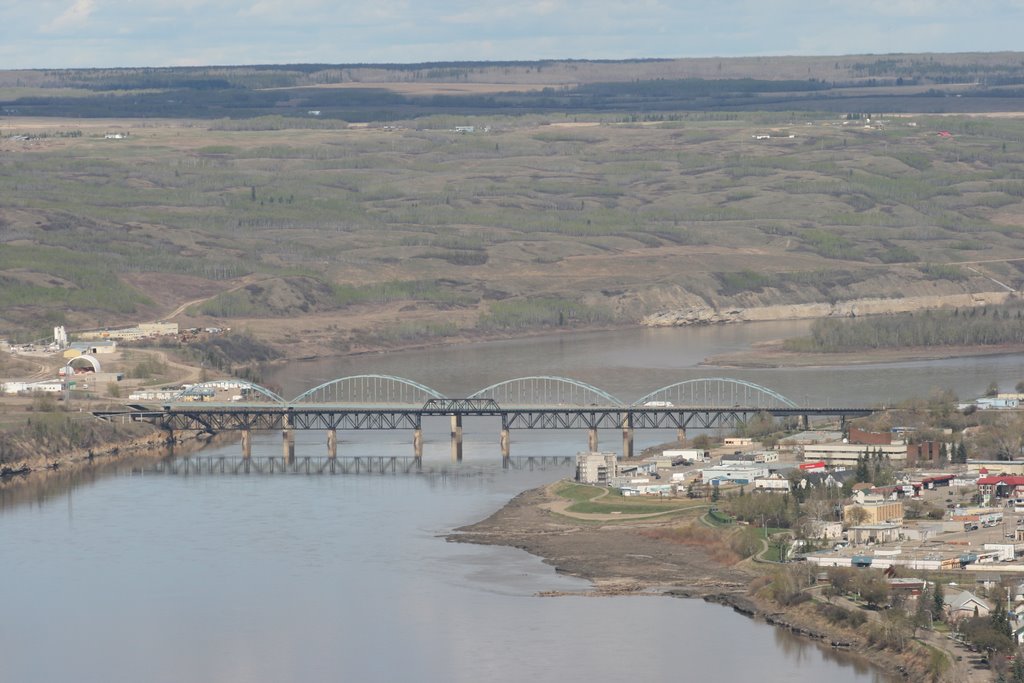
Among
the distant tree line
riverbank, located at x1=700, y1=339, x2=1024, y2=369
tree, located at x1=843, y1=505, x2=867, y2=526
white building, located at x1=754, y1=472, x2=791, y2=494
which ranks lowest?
tree, located at x1=843, y1=505, x2=867, y2=526

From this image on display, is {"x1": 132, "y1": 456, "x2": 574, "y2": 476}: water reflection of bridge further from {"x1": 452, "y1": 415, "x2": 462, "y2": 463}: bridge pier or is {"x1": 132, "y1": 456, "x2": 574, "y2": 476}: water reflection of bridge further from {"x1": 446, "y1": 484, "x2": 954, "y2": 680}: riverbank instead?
{"x1": 446, "y1": 484, "x2": 954, "y2": 680}: riverbank

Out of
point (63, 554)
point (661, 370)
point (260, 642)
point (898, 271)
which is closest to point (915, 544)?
point (260, 642)

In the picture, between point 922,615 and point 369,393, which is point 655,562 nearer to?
point 922,615

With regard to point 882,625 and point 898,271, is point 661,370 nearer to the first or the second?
point 898,271

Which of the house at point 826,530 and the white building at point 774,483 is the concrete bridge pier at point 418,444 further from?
the house at point 826,530

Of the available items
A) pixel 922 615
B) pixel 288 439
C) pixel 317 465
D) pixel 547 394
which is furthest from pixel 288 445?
pixel 922 615

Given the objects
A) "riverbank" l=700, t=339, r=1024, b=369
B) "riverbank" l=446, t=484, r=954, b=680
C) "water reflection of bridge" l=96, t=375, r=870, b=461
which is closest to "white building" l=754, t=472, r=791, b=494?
"riverbank" l=446, t=484, r=954, b=680
